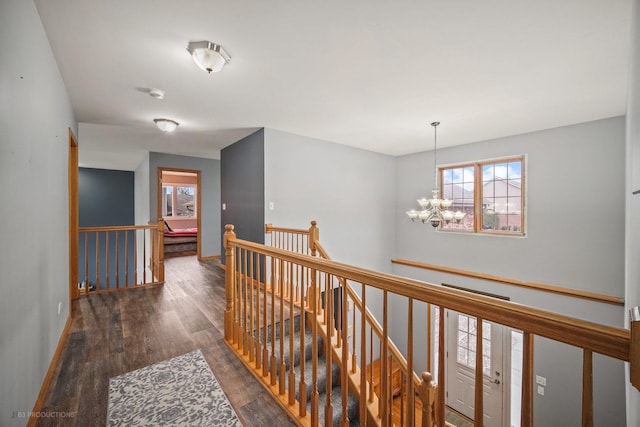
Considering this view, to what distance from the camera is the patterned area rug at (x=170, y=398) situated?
64.9 inches

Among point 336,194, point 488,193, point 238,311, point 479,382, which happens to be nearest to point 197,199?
point 336,194

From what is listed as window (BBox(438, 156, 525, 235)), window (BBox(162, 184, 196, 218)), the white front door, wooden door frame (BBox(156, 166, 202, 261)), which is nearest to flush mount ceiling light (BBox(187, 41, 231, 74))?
window (BBox(438, 156, 525, 235))

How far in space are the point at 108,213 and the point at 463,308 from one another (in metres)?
9.60

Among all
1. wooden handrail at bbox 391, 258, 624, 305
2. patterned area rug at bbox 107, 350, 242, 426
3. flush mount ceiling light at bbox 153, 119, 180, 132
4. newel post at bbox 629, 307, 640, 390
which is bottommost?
patterned area rug at bbox 107, 350, 242, 426

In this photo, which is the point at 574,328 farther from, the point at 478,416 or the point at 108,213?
the point at 108,213

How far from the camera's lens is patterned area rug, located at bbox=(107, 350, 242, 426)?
1.65m

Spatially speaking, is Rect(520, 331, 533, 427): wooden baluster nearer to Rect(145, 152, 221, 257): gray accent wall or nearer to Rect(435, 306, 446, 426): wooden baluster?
Rect(435, 306, 446, 426): wooden baluster

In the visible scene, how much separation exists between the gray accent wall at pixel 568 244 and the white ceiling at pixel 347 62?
1.44 feet

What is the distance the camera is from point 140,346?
244cm

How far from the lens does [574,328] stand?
0.70 meters

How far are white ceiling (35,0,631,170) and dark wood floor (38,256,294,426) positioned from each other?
2421 millimetres

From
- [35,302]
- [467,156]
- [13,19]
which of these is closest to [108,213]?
[35,302]

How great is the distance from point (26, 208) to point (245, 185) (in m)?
2.97

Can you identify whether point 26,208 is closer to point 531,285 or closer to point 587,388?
point 587,388
